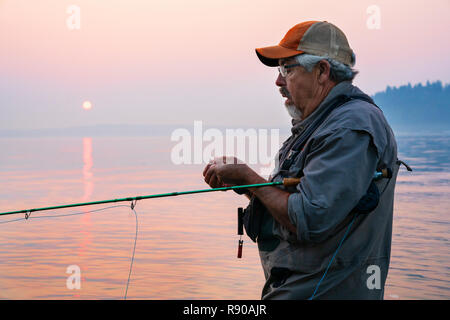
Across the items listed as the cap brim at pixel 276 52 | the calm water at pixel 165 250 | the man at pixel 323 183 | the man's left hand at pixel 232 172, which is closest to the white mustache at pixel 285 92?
the man at pixel 323 183

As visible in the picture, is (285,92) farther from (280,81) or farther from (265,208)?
(265,208)

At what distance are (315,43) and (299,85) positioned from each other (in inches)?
7.1

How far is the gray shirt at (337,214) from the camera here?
2.17 m

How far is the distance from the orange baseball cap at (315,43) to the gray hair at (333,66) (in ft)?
0.05

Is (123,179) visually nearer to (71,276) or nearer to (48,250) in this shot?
(48,250)

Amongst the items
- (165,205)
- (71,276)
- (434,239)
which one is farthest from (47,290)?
(165,205)

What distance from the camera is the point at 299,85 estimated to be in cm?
253

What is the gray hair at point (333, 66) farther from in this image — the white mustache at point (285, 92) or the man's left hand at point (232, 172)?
the man's left hand at point (232, 172)

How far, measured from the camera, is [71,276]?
23.6 feet

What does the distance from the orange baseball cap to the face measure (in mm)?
49

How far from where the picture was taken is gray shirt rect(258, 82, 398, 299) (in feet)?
7.11

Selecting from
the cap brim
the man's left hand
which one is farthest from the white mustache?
the man's left hand
